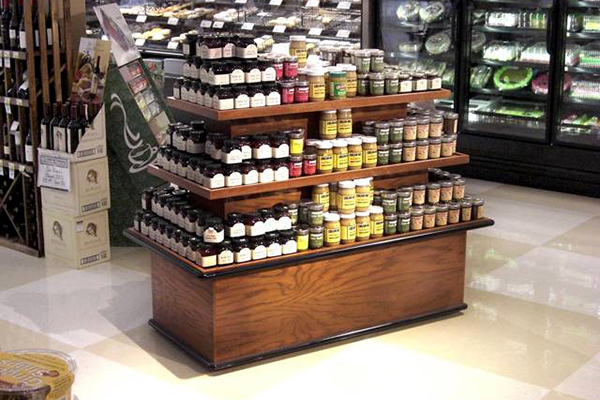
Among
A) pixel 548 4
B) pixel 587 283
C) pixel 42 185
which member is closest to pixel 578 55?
pixel 548 4

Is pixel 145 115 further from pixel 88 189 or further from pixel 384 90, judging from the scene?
pixel 384 90

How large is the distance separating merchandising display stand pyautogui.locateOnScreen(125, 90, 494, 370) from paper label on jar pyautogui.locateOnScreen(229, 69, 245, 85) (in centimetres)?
16

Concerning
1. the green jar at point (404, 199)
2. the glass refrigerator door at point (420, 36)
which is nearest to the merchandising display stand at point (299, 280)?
the green jar at point (404, 199)

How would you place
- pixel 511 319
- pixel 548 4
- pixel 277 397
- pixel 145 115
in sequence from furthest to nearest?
pixel 548 4 → pixel 145 115 → pixel 511 319 → pixel 277 397

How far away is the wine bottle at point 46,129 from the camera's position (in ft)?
19.6

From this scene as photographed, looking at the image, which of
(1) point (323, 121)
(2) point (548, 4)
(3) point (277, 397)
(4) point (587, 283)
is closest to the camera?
(3) point (277, 397)

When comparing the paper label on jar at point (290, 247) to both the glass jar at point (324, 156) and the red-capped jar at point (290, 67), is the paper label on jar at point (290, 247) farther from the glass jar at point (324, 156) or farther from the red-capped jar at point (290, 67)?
the red-capped jar at point (290, 67)

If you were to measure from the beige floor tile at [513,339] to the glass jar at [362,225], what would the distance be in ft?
1.88

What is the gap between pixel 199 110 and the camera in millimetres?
4520

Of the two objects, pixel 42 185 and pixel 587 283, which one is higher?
pixel 42 185

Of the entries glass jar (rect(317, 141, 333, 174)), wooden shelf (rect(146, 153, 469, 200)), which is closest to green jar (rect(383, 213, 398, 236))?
wooden shelf (rect(146, 153, 469, 200))

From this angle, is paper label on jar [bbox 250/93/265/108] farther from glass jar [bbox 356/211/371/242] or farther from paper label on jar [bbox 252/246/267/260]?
glass jar [bbox 356/211/371/242]

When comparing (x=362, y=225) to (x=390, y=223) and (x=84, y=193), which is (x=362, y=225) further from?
(x=84, y=193)

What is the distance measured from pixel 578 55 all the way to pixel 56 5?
453cm
